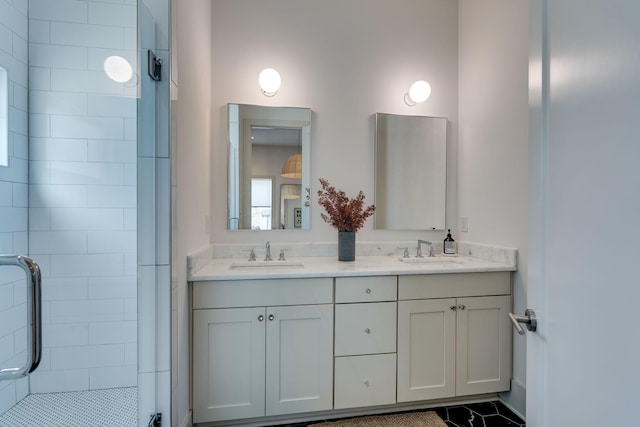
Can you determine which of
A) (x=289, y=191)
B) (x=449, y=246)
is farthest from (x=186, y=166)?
(x=449, y=246)

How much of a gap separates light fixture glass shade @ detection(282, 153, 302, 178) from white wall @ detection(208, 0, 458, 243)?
0.10 metres

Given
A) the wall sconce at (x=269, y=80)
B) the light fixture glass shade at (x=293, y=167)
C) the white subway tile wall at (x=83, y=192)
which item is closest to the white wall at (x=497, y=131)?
the light fixture glass shade at (x=293, y=167)

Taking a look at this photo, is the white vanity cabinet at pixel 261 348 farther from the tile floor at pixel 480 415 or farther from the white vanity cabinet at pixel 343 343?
the tile floor at pixel 480 415

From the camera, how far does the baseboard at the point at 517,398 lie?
5.70 ft

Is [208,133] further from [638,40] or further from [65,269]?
[638,40]

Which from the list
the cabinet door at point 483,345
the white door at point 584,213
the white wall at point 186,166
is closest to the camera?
the white door at point 584,213

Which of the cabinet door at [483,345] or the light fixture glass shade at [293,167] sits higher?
the light fixture glass shade at [293,167]

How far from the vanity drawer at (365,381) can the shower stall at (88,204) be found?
84 cm

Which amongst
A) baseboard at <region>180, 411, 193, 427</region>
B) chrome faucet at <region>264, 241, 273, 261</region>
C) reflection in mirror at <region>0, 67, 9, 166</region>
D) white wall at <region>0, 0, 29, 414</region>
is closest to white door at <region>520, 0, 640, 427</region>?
baseboard at <region>180, 411, 193, 427</region>

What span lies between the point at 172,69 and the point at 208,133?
0.72 metres

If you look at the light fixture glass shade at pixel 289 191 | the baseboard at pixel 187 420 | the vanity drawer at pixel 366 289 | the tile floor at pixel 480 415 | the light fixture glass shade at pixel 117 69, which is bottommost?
the tile floor at pixel 480 415

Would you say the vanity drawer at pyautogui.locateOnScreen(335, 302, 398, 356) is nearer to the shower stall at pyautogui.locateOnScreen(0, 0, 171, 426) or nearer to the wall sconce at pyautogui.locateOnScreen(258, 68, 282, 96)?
the shower stall at pyautogui.locateOnScreen(0, 0, 171, 426)

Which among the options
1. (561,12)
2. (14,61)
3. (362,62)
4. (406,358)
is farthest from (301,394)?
(362,62)

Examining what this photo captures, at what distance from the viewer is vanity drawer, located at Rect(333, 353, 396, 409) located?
1.64 meters
